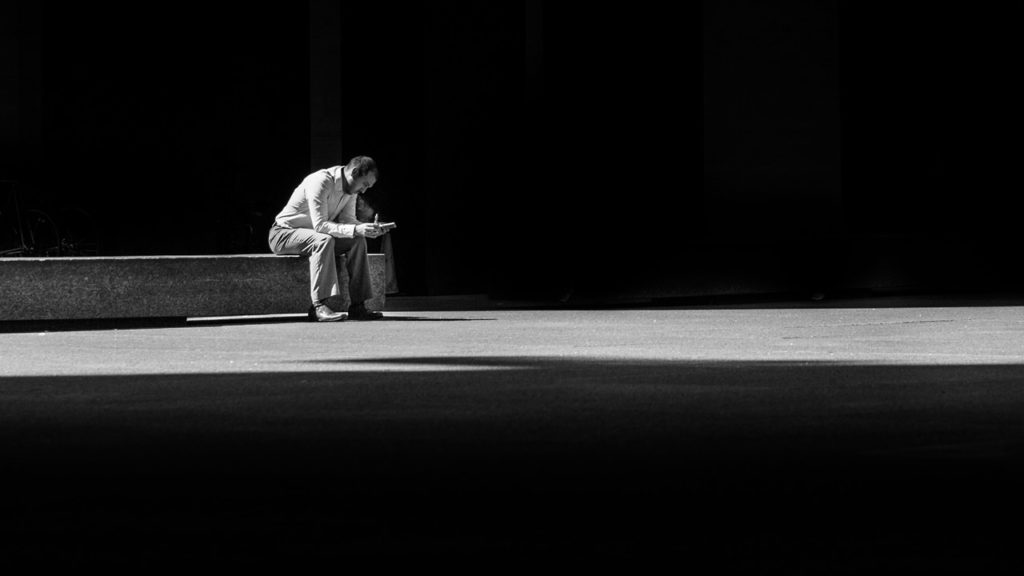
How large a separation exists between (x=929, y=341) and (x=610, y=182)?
8036mm

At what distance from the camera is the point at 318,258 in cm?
1597

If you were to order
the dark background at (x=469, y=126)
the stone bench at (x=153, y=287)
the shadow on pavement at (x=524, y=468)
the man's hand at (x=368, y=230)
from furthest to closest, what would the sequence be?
1. the dark background at (x=469, y=126)
2. the man's hand at (x=368, y=230)
3. the stone bench at (x=153, y=287)
4. the shadow on pavement at (x=524, y=468)

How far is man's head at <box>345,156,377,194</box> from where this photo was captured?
15805 millimetres

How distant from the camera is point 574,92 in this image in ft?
69.7

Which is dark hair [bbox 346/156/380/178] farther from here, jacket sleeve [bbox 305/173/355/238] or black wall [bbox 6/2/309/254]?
Result: black wall [bbox 6/2/309/254]

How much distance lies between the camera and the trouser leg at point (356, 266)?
16.2 meters

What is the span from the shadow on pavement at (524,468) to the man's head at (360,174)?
20.3ft

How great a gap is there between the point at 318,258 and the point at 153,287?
1.32 m

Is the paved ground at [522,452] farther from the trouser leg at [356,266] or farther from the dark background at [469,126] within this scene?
the dark background at [469,126]

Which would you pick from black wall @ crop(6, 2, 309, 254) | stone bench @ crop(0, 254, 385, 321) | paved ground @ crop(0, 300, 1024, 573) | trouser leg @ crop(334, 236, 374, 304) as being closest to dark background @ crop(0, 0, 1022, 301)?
black wall @ crop(6, 2, 309, 254)

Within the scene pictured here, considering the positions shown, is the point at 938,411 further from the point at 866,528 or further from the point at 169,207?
the point at 169,207

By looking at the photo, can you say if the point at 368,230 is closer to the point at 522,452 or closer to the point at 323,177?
the point at 323,177

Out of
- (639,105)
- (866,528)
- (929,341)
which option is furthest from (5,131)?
(866,528)

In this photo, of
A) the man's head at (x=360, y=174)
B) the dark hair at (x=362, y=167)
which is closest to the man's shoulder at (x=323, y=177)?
the man's head at (x=360, y=174)
